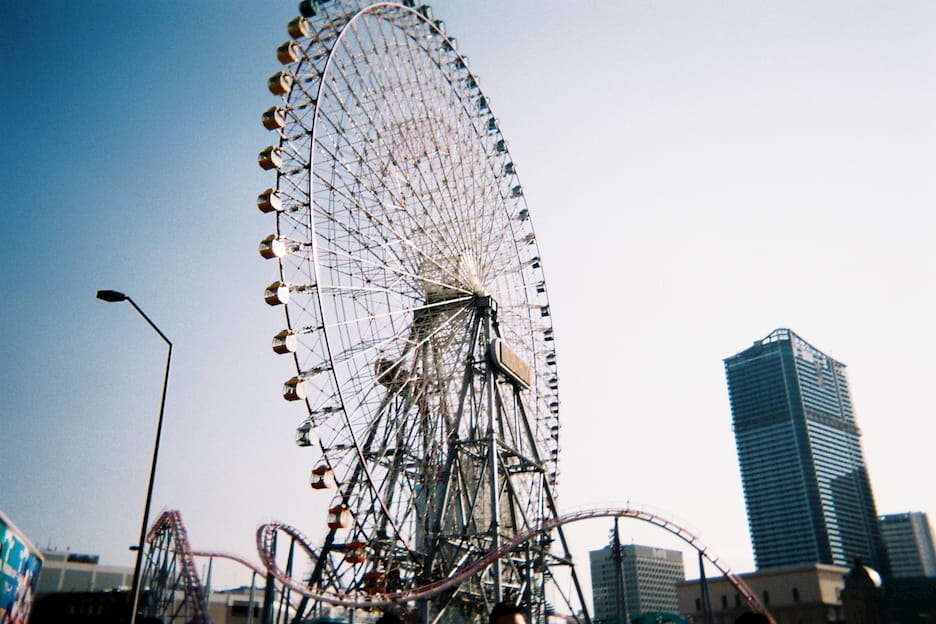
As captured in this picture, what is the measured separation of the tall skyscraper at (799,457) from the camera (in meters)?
159

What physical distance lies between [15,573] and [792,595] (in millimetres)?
62847

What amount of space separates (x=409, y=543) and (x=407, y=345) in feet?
25.9

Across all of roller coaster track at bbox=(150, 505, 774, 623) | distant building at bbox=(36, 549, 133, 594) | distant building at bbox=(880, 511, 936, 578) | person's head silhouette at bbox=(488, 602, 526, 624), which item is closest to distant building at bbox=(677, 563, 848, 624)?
roller coaster track at bbox=(150, 505, 774, 623)

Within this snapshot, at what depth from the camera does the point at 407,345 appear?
33.1 metres

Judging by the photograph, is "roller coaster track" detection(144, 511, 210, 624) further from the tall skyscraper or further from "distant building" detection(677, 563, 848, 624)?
the tall skyscraper

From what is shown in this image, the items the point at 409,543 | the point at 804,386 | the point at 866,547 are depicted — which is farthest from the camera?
the point at 804,386

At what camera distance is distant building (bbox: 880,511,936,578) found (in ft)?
565

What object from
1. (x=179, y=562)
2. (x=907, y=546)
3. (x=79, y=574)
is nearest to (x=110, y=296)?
(x=179, y=562)

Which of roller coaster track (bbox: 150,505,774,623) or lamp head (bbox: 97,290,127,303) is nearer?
lamp head (bbox: 97,290,127,303)

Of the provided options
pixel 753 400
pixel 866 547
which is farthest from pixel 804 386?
pixel 866 547

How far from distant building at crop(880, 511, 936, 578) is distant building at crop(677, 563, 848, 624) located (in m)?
122

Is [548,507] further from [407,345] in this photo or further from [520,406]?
[407,345]

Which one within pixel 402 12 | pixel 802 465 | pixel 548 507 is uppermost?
pixel 802 465

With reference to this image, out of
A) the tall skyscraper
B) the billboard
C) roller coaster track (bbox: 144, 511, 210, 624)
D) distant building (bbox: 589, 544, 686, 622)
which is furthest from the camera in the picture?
the tall skyscraper
